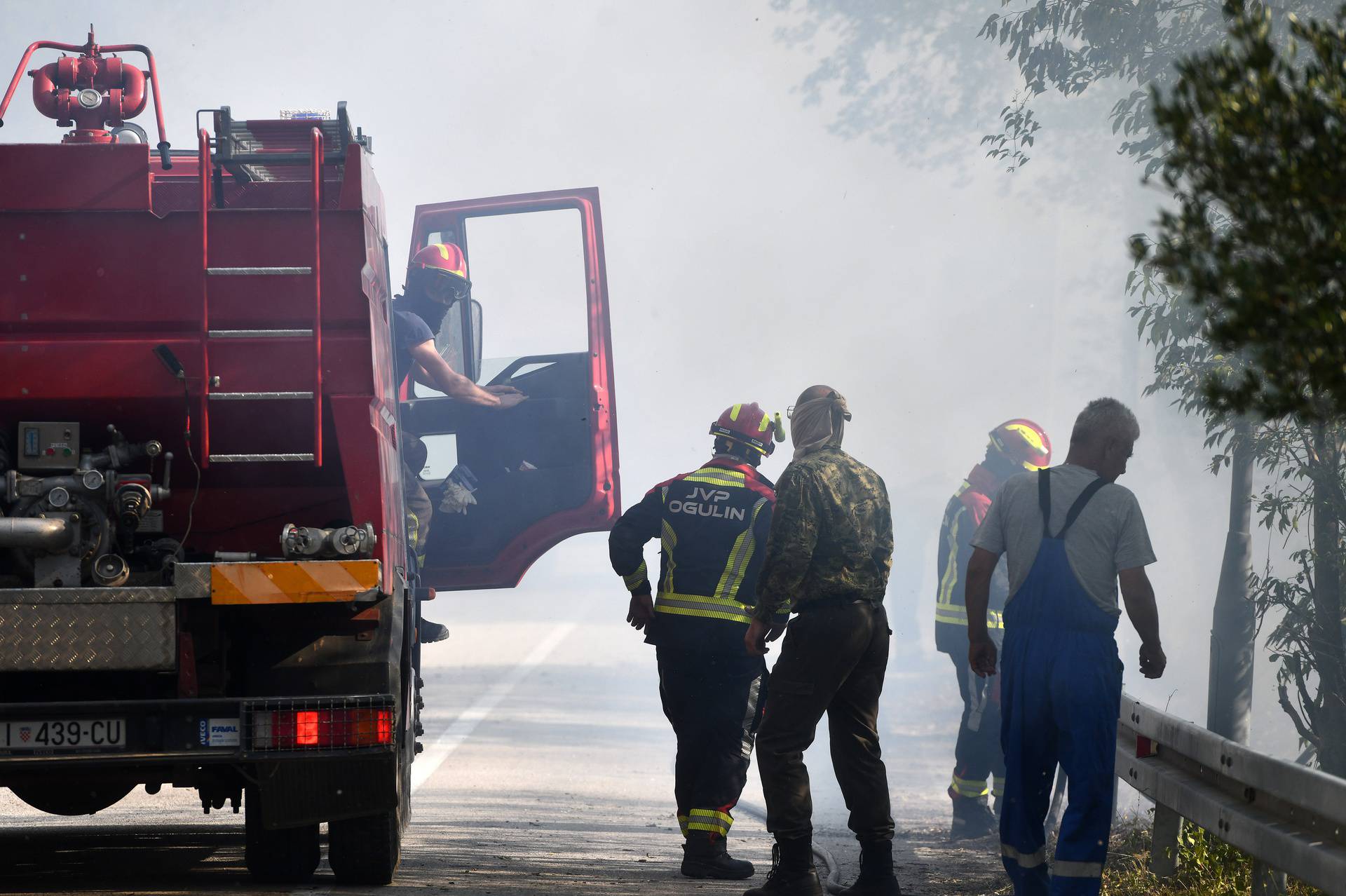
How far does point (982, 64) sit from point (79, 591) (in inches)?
925

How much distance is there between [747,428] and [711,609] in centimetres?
88

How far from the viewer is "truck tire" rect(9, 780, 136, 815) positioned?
4.88 meters

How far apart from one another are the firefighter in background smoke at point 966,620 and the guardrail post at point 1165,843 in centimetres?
279

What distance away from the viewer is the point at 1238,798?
4.52 m

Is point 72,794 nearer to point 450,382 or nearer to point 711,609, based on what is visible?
point 711,609

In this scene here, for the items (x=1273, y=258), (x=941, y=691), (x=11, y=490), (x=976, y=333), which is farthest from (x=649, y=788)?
(x=976, y=333)

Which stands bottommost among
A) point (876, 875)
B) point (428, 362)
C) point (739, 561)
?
point (876, 875)

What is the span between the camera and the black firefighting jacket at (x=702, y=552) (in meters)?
6.75

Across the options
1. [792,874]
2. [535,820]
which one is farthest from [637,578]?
[535,820]

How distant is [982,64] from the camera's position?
2584 centimetres

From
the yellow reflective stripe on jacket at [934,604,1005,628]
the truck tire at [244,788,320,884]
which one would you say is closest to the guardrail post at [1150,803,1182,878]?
the truck tire at [244,788,320,884]

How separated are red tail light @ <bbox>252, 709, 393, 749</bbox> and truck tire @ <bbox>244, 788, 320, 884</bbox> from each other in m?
0.99

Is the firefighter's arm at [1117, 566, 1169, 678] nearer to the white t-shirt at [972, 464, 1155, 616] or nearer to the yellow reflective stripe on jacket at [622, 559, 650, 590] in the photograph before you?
the white t-shirt at [972, 464, 1155, 616]

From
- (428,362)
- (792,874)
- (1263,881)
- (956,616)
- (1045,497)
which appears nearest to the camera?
(1263,881)
